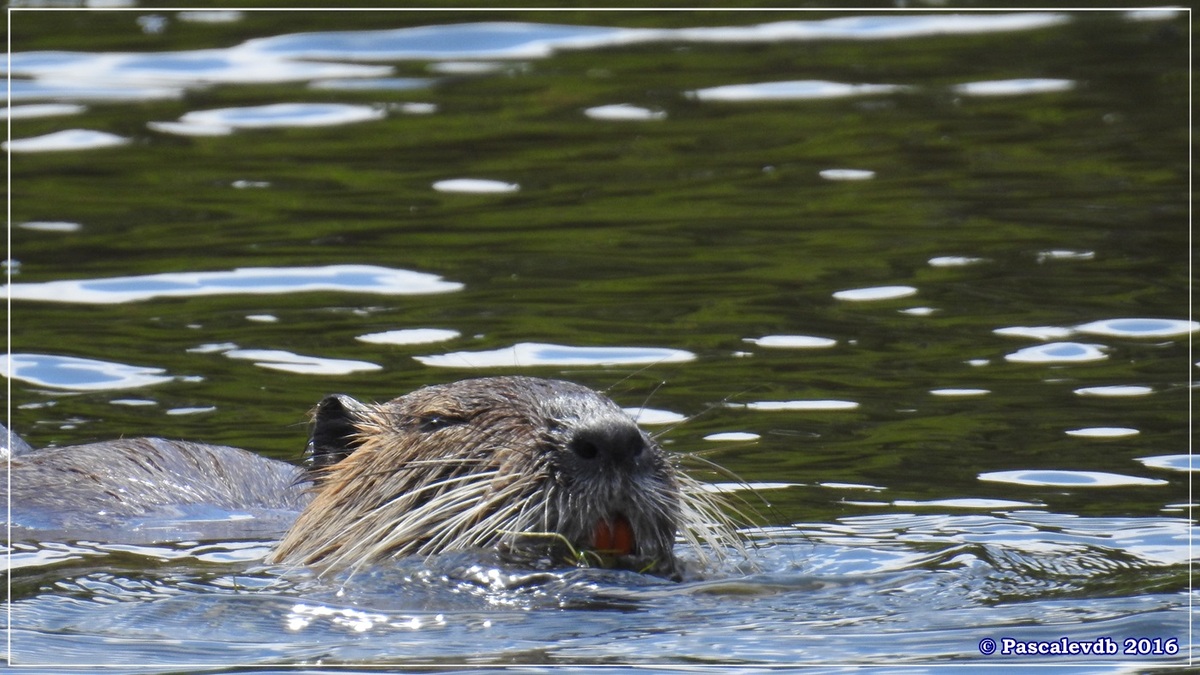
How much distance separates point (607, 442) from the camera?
5.86 m

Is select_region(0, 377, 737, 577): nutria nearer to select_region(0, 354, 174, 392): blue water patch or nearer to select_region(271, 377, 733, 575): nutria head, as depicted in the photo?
select_region(271, 377, 733, 575): nutria head

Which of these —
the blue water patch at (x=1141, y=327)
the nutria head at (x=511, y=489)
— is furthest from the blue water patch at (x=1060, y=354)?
the nutria head at (x=511, y=489)

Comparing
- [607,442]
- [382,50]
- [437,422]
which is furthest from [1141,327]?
[382,50]

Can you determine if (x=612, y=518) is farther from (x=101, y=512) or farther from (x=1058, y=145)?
(x=1058, y=145)

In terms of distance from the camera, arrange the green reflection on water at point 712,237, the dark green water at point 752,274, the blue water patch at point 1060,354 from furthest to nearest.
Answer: the blue water patch at point 1060,354 < the green reflection on water at point 712,237 < the dark green water at point 752,274

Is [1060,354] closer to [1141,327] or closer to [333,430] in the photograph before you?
[1141,327]

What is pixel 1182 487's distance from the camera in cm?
755

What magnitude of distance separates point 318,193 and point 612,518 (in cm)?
721

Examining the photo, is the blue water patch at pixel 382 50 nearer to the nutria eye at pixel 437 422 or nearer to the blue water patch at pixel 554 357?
the blue water patch at pixel 554 357

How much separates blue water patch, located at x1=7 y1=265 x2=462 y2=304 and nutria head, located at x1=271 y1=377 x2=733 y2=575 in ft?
14.1

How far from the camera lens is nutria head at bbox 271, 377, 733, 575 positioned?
588 centimetres

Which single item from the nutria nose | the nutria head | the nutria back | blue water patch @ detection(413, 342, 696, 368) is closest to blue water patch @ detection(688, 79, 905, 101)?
blue water patch @ detection(413, 342, 696, 368)

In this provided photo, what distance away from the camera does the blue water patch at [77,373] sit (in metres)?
9.55

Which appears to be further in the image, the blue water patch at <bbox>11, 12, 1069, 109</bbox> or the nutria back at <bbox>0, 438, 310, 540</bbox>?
the blue water patch at <bbox>11, 12, 1069, 109</bbox>
